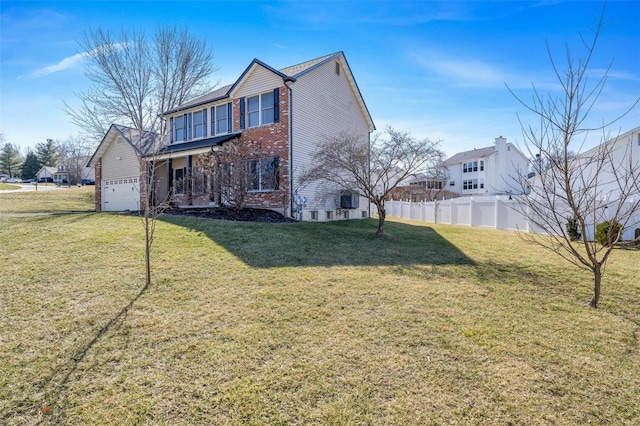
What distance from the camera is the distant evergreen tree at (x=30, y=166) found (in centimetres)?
6281

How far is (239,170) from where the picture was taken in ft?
43.5

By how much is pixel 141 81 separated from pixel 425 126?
71.8 ft

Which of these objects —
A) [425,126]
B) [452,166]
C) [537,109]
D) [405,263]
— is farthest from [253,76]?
[452,166]

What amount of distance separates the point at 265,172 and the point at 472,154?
113 ft

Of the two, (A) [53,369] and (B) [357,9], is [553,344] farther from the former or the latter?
(B) [357,9]

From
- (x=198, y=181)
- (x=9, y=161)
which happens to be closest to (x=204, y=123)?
(x=198, y=181)

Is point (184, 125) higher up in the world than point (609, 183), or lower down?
higher up

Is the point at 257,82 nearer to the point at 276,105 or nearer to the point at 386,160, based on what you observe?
the point at 276,105

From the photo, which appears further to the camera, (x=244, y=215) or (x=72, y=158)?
(x=72, y=158)

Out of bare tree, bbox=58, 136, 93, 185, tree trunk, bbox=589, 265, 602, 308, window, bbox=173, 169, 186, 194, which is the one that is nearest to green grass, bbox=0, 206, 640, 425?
tree trunk, bbox=589, 265, 602, 308

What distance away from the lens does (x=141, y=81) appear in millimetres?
24438

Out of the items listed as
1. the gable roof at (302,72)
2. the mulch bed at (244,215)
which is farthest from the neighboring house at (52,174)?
the mulch bed at (244,215)

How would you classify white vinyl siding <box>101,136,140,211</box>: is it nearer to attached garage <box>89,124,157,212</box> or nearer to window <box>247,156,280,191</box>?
attached garage <box>89,124,157,212</box>

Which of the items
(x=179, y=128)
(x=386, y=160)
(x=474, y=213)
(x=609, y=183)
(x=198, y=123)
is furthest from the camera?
(x=179, y=128)
